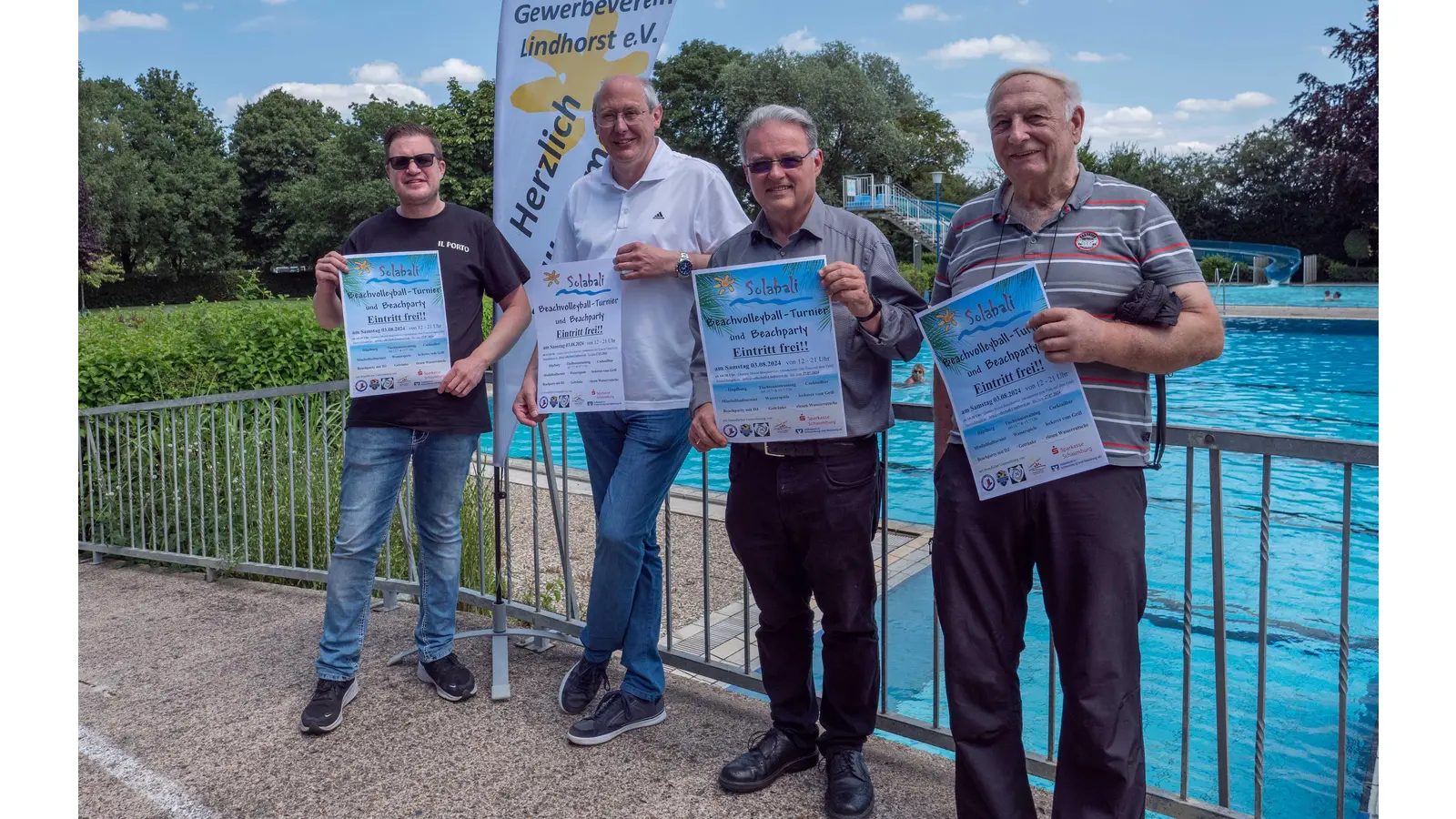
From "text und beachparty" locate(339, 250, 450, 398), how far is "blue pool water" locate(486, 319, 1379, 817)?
262 centimetres

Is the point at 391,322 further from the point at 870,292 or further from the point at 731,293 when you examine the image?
the point at 870,292

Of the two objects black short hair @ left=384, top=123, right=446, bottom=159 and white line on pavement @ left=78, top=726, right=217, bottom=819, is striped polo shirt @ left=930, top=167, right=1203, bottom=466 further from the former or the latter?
white line on pavement @ left=78, top=726, right=217, bottom=819

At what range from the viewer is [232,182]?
54812 mm

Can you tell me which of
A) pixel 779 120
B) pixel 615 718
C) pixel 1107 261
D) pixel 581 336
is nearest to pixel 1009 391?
pixel 1107 261

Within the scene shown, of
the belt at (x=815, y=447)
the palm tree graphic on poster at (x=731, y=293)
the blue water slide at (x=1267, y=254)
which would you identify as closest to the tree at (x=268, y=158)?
the blue water slide at (x=1267, y=254)

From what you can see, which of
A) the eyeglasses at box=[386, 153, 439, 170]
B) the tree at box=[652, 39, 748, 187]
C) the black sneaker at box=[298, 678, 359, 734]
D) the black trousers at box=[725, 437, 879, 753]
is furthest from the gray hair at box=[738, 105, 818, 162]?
the tree at box=[652, 39, 748, 187]

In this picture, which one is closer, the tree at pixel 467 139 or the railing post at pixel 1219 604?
the railing post at pixel 1219 604

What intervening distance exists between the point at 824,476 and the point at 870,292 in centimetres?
51

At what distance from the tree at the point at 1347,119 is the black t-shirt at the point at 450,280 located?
29.9 m

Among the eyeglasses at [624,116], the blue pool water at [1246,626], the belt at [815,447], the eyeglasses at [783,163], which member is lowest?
the blue pool water at [1246,626]

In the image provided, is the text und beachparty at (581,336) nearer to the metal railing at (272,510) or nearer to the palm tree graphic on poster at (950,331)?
the metal railing at (272,510)

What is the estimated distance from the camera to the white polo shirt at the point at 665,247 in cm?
319

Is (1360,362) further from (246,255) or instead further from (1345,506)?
(246,255)

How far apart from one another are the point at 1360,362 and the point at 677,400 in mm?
23618
